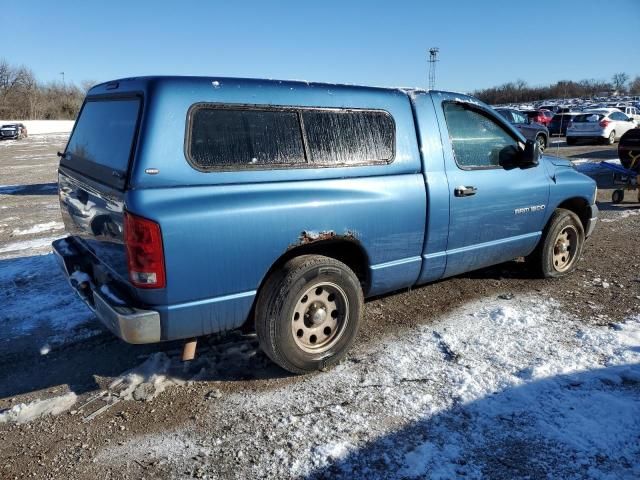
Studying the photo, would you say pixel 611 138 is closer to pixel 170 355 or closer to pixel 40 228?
pixel 40 228

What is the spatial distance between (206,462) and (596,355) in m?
2.89

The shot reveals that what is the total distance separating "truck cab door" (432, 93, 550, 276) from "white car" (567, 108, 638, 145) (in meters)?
18.6

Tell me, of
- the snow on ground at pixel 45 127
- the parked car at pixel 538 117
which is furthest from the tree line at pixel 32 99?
the parked car at pixel 538 117

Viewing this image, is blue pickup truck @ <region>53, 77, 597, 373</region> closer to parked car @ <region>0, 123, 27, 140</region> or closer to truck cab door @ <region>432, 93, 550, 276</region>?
truck cab door @ <region>432, 93, 550, 276</region>

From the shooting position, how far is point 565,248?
5.29m

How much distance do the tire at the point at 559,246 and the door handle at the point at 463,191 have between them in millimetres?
1417

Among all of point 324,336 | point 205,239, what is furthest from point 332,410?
point 205,239

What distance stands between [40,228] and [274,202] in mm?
6163

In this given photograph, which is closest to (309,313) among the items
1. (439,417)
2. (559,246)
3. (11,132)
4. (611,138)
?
(439,417)

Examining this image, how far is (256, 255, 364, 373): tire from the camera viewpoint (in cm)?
319

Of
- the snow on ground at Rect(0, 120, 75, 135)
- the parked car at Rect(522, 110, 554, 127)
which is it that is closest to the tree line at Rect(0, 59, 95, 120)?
the snow on ground at Rect(0, 120, 75, 135)

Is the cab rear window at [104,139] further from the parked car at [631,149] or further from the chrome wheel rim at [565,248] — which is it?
the parked car at [631,149]

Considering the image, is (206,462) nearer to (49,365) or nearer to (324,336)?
(324,336)

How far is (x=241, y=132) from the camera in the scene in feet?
10.1
